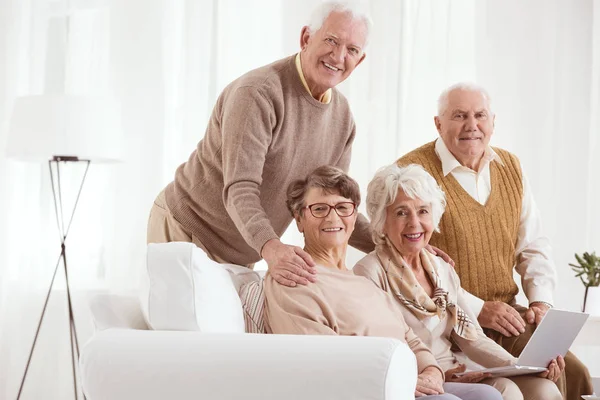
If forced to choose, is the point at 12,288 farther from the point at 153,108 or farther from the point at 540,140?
the point at 540,140

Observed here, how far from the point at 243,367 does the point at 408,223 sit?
0.89 metres

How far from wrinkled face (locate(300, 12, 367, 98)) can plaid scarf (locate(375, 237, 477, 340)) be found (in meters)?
0.52

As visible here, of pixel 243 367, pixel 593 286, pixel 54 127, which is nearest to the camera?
pixel 243 367

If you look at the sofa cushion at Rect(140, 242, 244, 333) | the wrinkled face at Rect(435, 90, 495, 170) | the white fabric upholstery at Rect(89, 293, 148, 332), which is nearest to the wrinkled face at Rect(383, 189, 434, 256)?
the wrinkled face at Rect(435, 90, 495, 170)

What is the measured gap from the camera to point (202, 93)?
13.9 feet

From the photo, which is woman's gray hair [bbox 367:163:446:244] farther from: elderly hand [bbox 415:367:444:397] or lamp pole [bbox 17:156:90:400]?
lamp pole [bbox 17:156:90:400]

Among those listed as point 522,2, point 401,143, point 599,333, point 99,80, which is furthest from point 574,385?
point 99,80

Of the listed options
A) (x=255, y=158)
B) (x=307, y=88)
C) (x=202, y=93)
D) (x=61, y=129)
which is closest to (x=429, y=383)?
(x=255, y=158)

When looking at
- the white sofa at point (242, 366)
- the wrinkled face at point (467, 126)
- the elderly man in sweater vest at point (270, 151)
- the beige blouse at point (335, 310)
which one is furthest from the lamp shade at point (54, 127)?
the white sofa at point (242, 366)

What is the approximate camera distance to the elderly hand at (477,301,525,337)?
2664mm

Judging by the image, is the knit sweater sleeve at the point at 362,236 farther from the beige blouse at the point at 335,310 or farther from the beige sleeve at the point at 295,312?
the beige sleeve at the point at 295,312

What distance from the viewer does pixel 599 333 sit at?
3.23 m

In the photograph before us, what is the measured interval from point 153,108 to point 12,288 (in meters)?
1.10

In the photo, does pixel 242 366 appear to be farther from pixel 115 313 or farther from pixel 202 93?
pixel 202 93
